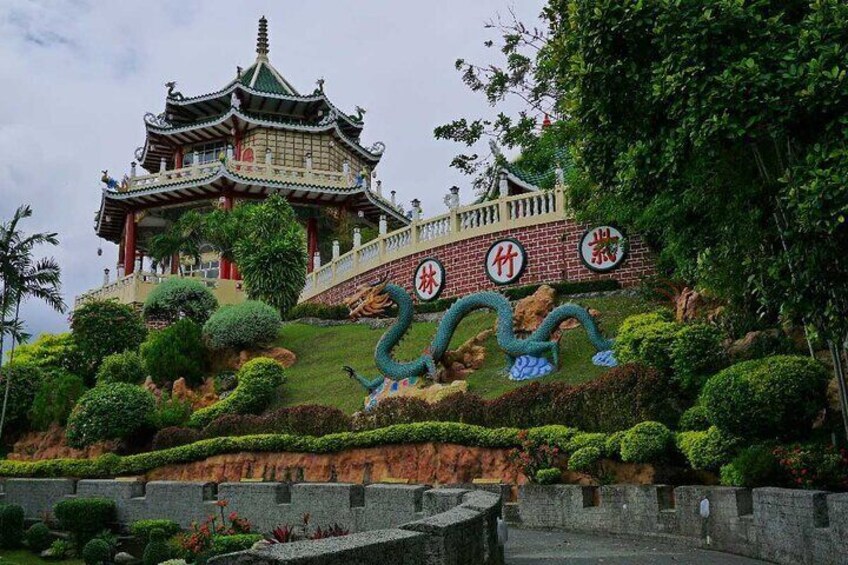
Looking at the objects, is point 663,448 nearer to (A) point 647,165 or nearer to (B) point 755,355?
(B) point 755,355

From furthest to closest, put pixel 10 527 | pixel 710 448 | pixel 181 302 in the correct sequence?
pixel 181 302, pixel 10 527, pixel 710 448

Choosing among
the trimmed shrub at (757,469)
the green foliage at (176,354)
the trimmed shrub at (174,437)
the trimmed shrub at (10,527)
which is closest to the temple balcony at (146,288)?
the green foliage at (176,354)

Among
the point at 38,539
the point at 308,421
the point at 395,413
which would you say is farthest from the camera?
the point at 308,421

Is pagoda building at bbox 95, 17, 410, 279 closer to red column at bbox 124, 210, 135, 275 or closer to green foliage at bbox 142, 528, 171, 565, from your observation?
red column at bbox 124, 210, 135, 275

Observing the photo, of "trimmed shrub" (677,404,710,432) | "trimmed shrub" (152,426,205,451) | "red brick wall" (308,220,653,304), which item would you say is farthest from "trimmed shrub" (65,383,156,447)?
"trimmed shrub" (677,404,710,432)

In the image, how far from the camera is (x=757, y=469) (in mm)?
9602

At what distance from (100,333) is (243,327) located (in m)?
5.60

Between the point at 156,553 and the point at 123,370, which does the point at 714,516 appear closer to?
the point at 156,553

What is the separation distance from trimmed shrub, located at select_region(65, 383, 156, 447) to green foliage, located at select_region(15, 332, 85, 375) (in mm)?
Result: 6867

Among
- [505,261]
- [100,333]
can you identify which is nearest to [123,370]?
[100,333]

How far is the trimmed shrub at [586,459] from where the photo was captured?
1238 cm

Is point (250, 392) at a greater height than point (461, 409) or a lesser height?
greater

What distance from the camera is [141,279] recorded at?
1416 inches

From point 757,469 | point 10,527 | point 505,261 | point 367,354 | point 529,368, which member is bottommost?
point 10,527
